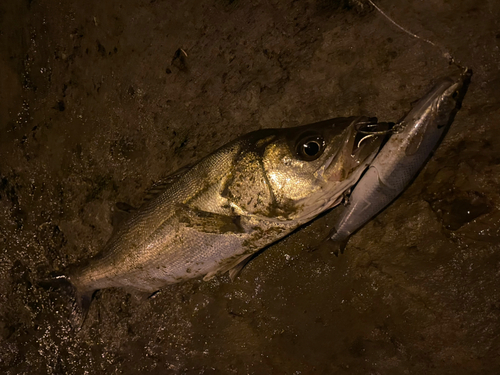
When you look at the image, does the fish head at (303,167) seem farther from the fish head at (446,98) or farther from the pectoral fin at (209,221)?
the fish head at (446,98)

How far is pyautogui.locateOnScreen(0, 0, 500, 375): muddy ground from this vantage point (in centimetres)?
287

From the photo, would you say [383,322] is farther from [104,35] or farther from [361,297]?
[104,35]

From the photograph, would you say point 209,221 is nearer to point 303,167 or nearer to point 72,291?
point 303,167

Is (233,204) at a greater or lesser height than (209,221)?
greater

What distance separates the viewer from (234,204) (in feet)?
9.36

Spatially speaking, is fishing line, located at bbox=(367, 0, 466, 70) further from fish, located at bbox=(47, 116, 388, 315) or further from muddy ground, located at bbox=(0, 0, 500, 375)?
fish, located at bbox=(47, 116, 388, 315)

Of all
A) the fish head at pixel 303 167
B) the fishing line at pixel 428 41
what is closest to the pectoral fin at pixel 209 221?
the fish head at pixel 303 167

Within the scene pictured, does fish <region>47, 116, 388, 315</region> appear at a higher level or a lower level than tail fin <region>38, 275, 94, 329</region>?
higher

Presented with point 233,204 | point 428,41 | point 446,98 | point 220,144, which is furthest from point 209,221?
point 428,41

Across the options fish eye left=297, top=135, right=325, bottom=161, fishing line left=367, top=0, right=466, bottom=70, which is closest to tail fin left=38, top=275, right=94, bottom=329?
fish eye left=297, top=135, right=325, bottom=161

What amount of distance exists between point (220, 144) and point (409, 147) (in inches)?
71.2

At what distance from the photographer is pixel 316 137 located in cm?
265

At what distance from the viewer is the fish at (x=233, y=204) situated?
264cm

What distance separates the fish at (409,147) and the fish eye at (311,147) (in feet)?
1.78
